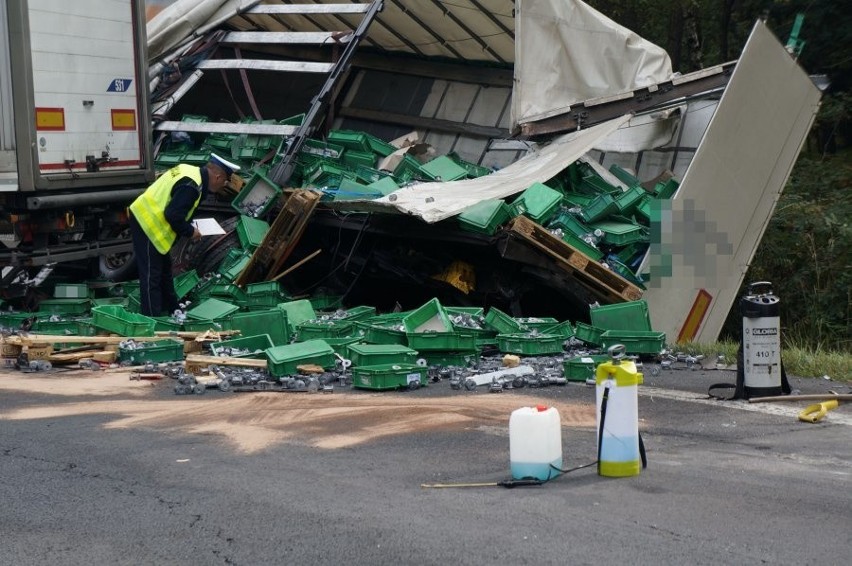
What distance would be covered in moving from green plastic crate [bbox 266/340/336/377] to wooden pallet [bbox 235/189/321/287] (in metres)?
3.29

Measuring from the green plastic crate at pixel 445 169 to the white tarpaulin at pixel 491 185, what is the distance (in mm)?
667

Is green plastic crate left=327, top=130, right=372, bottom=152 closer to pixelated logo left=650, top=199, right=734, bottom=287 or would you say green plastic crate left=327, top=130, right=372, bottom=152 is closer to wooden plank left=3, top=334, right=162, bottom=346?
pixelated logo left=650, top=199, right=734, bottom=287

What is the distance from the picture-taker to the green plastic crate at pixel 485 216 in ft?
33.9

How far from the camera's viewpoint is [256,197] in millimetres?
13000

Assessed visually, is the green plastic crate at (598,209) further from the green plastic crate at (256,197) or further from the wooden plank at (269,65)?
the wooden plank at (269,65)

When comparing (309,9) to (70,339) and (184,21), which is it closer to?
(184,21)

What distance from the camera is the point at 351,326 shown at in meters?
9.80

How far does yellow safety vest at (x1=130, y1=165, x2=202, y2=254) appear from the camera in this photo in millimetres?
11016

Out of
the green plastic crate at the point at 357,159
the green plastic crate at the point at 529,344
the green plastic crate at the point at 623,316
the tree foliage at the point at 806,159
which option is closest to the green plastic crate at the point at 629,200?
the green plastic crate at the point at 623,316

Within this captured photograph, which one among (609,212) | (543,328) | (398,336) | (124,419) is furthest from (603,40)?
(124,419)

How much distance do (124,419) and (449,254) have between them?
5.19 meters

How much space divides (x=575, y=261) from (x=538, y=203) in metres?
0.72

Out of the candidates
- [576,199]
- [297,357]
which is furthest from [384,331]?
[576,199]

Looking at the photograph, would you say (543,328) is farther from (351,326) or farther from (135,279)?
Result: (135,279)
